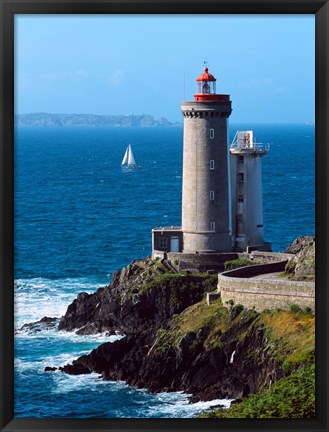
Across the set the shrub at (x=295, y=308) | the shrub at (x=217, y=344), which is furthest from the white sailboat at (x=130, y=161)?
the shrub at (x=295, y=308)

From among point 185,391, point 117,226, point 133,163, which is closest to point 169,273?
point 185,391

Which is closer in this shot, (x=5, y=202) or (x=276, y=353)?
(x=5, y=202)

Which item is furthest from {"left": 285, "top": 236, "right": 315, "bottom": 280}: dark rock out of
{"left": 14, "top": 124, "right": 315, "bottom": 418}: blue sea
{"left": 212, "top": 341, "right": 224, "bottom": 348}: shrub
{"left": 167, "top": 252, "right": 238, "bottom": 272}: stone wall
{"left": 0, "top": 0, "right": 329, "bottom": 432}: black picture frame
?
{"left": 0, "top": 0, "right": 329, "bottom": 432}: black picture frame

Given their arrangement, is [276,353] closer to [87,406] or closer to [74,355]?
[87,406]

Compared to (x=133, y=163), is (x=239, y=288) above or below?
below

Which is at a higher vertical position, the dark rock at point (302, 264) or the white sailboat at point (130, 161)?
the white sailboat at point (130, 161)

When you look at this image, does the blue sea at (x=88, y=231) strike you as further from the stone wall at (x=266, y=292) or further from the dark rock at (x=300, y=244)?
the dark rock at (x=300, y=244)

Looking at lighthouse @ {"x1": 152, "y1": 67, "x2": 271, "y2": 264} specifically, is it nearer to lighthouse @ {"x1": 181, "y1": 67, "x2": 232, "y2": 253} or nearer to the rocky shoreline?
lighthouse @ {"x1": 181, "y1": 67, "x2": 232, "y2": 253}
